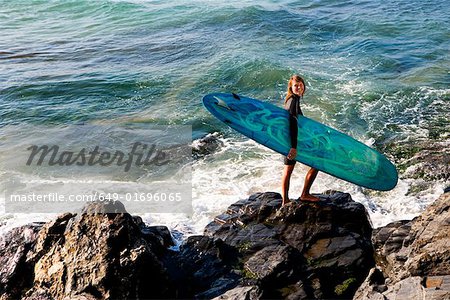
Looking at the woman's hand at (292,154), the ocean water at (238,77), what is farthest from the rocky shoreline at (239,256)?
the ocean water at (238,77)

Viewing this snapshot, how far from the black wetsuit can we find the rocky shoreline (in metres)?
0.90

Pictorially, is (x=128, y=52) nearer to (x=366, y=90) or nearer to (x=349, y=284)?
(x=366, y=90)

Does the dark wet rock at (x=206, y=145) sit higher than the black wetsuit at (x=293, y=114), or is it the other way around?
the black wetsuit at (x=293, y=114)

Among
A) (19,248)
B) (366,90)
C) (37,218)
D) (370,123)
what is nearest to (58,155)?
(37,218)

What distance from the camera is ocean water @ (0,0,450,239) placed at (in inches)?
408

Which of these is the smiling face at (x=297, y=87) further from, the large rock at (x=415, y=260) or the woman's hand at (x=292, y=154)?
the large rock at (x=415, y=260)

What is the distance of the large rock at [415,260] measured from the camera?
4.82 meters

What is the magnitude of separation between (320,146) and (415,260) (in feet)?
9.11

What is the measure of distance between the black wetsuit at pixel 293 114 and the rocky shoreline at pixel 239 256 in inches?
35.6

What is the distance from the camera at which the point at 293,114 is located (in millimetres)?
6977

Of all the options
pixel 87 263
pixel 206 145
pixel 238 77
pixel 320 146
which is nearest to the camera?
pixel 87 263

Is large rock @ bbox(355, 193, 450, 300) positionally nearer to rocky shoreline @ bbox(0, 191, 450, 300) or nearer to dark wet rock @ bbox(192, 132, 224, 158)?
rocky shoreline @ bbox(0, 191, 450, 300)

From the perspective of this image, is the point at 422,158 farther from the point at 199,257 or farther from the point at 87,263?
the point at 87,263

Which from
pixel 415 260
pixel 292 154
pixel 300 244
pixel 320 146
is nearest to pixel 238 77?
pixel 320 146
